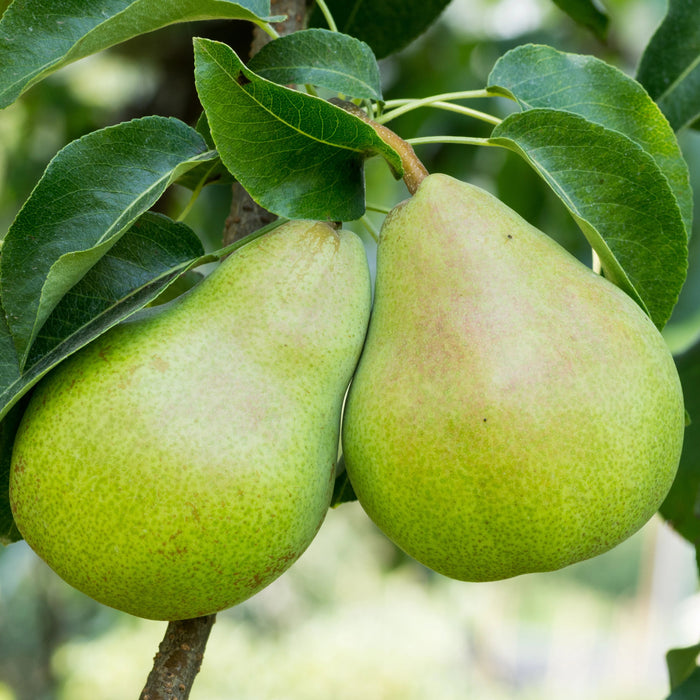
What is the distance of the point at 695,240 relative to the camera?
1796 millimetres

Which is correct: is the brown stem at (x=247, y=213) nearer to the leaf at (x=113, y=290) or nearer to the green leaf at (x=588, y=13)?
the leaf at (x=113, y=290)

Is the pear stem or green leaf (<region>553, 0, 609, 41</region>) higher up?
the pear stem

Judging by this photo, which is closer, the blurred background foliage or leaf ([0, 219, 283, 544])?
leaf ([0, 219, 283, 544])

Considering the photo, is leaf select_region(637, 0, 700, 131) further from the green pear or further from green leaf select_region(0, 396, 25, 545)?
green leaf select_region(0, 396, 25, 545)

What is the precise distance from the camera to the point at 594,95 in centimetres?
101

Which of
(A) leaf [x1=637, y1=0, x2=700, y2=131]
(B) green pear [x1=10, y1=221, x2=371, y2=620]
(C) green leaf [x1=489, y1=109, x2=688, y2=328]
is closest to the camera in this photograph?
(B) green pear [x1=10, y1=221, x2=371, y2=620]

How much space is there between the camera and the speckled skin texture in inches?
31.3

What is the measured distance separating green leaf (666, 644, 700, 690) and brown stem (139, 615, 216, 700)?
901 millimetres

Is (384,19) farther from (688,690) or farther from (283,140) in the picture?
(688,690)

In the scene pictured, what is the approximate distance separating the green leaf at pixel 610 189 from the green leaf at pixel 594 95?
10 centimetres

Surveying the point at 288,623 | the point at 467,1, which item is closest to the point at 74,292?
the point at 467,1

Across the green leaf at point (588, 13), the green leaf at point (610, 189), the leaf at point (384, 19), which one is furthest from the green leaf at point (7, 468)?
the green leaf at point (588, 13)

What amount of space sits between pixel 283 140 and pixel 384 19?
582mm

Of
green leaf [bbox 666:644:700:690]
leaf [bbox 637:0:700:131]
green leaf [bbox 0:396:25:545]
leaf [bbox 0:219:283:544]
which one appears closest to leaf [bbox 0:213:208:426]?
leaf [bbox 0:219:283:544]
